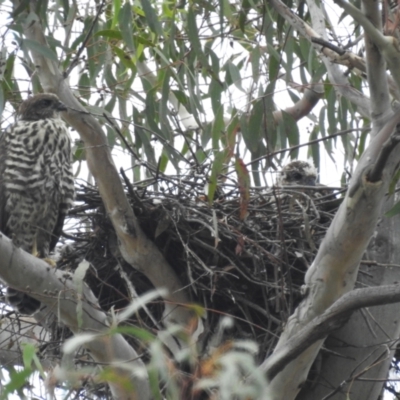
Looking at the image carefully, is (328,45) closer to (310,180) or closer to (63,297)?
(63,297)

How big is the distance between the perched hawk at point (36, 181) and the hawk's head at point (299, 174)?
3.61 ft

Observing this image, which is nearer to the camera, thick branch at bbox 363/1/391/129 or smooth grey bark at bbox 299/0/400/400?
thick branch at bbox 363/1/391/129

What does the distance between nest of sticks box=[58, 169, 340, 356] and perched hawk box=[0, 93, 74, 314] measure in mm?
274

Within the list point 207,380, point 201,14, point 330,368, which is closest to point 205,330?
point 330,368

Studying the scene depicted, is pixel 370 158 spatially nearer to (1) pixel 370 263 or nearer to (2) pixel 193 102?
(1) pixel 370 263

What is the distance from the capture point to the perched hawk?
3734 millimetres

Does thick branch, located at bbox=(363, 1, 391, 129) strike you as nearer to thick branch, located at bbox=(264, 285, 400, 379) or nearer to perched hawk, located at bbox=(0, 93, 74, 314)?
thick branch, located at bbox=(264, 285, 400, 379)

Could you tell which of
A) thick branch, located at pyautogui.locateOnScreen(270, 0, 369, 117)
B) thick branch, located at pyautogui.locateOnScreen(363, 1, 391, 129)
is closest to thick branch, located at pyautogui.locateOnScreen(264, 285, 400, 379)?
thick branch, located at pyautogui.locateOnScreen(363, 1, 391, 129)

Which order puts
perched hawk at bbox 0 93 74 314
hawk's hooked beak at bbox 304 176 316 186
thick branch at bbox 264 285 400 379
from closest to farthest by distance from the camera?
thick branch at bbox 264 285 400 379 → perched hawk at bbox 0 93 74 314 → hawk's hooked beak at bbox 304 176 316 186

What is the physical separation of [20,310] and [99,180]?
26.9 inches

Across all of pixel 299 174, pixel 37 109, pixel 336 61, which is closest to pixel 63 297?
pixel 336 61

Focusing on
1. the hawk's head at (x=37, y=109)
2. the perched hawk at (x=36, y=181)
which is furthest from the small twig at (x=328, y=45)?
the hawk's head at (x=37, y=109)

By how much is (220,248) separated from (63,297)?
0.83 metres

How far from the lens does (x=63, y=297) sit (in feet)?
8.98
